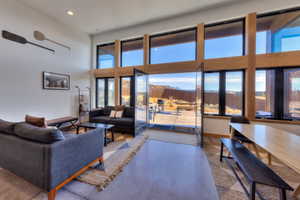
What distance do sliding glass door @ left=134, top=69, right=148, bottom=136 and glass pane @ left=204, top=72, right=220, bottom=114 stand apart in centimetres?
217

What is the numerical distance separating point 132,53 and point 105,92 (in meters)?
2.21

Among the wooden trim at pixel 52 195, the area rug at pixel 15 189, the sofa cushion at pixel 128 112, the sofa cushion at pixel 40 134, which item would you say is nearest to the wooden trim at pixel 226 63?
the sofa cushion at pixel 128 112

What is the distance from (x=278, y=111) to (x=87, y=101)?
677 centimetres

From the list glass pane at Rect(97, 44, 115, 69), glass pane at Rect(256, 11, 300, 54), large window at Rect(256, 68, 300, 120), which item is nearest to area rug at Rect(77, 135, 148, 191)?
large window at Rect(256, 68, 300, 120)

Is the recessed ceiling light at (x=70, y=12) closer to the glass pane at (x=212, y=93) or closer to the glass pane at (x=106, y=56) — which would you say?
the glass pane at (x=106, y=56)

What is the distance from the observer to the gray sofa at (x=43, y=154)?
1388 mm

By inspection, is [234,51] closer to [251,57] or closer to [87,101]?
[251,57]

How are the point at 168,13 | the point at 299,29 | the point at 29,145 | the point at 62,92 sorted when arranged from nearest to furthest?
the point at 29,145 < the point at 299,29 < the point at 168,13 < the point at 62,92

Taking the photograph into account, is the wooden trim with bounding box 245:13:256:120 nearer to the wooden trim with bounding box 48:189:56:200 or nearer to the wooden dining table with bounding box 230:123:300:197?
the wooden dining table with bounding box 230:123:300:197

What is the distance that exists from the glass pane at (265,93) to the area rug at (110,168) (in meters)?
3.62

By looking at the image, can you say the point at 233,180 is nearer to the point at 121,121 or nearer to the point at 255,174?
the point at 255,174

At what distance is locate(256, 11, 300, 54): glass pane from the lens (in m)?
3.18

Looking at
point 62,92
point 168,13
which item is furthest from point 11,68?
point 168,13

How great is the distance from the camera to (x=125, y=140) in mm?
3430
